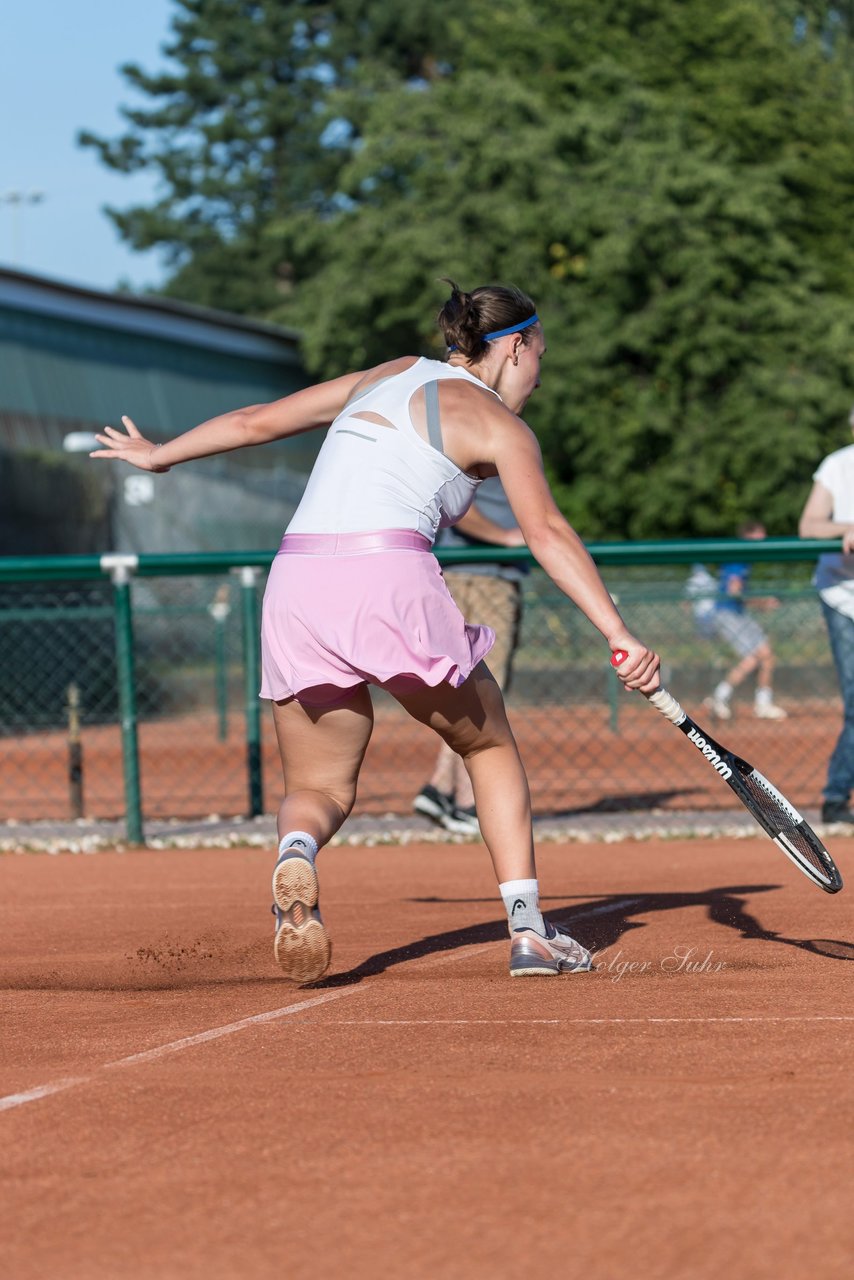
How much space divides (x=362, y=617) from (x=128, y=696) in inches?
188

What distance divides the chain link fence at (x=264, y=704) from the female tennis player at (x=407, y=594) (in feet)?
13.6

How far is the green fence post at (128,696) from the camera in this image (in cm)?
915

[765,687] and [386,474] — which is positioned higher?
[386,474]

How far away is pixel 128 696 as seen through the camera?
9156 millimetres

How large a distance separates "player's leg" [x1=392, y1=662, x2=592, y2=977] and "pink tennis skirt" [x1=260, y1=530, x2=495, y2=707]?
0.54 ft

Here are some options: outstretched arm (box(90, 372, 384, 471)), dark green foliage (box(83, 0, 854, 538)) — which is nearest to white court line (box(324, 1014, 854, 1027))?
outstretched arm (box(90, 372, 384, 471))

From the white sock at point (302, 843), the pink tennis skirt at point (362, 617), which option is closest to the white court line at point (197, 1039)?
the white sock at point (302, 843)

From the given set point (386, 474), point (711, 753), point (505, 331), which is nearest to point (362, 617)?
point (386, 474)

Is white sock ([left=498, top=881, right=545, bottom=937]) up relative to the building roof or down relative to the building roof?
down

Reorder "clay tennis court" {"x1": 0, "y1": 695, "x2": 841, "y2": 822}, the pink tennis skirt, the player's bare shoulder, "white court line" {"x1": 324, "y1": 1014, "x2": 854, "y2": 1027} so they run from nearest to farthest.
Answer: "white court line" {"x1": 324, "y1": 1014, "x2": 854, "y2": 1027}
the pink tennis skirt
the player's bare shoulder
"clay tennis court" {"x1": 0, "y1": 695, "x2": 841, "y2": 822}

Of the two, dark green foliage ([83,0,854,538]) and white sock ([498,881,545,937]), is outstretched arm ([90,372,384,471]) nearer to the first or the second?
white sock ([498,881,545,937])

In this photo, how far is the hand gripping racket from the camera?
4.90m

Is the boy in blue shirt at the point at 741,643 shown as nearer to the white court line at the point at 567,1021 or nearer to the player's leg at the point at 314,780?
the player's leg at the point at 314,780

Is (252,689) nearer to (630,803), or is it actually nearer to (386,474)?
(630,803)
